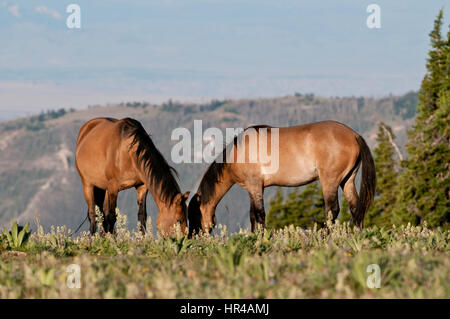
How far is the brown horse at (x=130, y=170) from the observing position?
1339 cm

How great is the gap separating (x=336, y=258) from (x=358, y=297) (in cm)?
107

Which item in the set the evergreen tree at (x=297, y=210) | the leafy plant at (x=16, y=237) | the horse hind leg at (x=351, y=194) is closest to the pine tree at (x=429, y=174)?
the evergreen tree at (x=297, y=210)

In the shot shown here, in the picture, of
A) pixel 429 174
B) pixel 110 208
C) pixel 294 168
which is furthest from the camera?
pixel 429 174

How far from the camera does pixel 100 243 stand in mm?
10688

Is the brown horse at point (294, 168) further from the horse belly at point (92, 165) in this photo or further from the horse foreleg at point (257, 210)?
the horse belly at point (92, 165)

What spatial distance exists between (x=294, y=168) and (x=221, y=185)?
2045mm

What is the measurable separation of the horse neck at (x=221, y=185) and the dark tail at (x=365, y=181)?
3280mm

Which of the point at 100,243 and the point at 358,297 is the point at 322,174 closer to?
the point at 100,243

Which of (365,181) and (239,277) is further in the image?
(365,181)

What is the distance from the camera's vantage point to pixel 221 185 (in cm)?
1554

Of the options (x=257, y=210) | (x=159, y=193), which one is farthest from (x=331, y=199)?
(x=159, y=193)

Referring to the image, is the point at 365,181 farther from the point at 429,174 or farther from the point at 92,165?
the point at 429,174

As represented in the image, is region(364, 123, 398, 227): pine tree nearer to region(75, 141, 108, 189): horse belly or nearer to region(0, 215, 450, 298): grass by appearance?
region(75, 141, 108, 189): horse belly

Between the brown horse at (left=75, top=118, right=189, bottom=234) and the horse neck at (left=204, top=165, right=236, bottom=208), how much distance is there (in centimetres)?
177
